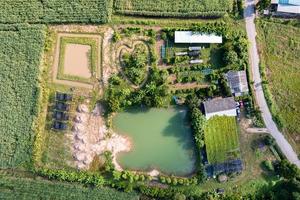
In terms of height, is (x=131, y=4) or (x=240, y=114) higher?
(x=131, y=4)

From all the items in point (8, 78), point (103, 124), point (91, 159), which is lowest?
point (91, 159)

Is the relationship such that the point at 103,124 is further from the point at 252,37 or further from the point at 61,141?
the point at 252,37

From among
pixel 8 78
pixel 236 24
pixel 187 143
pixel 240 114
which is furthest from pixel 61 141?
pixel 236 24

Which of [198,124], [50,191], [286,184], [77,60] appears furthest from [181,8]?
[50,191]

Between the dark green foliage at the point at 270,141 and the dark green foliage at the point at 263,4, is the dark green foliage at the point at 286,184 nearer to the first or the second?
the dark green foliage at the point at 270,141

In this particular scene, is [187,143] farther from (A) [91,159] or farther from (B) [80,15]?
(B) [80,15]

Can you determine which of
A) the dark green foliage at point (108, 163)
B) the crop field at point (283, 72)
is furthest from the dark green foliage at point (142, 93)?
the crop field at point (283, 72)
